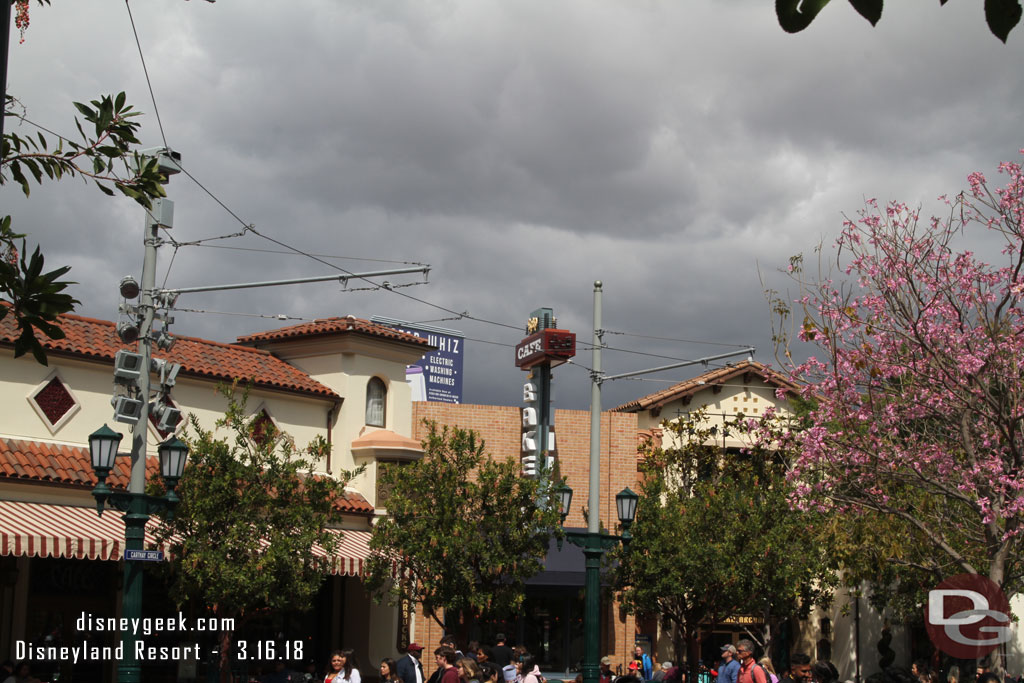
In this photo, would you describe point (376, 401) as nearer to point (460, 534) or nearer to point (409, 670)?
point (460, 534)

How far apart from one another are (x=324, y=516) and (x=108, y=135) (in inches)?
639

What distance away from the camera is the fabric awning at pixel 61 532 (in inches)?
808

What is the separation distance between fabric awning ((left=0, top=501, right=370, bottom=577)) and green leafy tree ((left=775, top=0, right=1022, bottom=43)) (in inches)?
774

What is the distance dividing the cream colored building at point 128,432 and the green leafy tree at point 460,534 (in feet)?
4.32

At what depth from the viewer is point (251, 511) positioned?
2153 centimetres

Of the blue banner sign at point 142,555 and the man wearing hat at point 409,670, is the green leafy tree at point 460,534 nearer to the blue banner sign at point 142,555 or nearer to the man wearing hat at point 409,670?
the blue banner sign at point 142,555

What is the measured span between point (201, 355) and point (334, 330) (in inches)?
140

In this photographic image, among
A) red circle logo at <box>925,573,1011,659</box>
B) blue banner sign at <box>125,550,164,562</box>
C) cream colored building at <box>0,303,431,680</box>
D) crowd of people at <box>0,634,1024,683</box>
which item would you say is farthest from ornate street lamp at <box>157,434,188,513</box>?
red circle logo at <box>925,573,1011,659</box>

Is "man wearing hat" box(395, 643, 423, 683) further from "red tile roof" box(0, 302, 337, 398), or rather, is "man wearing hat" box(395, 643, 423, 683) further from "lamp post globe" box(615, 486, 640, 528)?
"red tile roof" box(0, 302, 337, 398)

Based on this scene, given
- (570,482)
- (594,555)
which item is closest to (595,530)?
(594,555)

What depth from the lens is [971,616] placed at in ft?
60.2

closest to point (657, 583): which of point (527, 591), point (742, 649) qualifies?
point (527, 591)

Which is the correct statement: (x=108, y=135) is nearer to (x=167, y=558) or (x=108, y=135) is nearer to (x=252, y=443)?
(x=167, y=558)

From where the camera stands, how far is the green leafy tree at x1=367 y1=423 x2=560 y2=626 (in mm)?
24938
